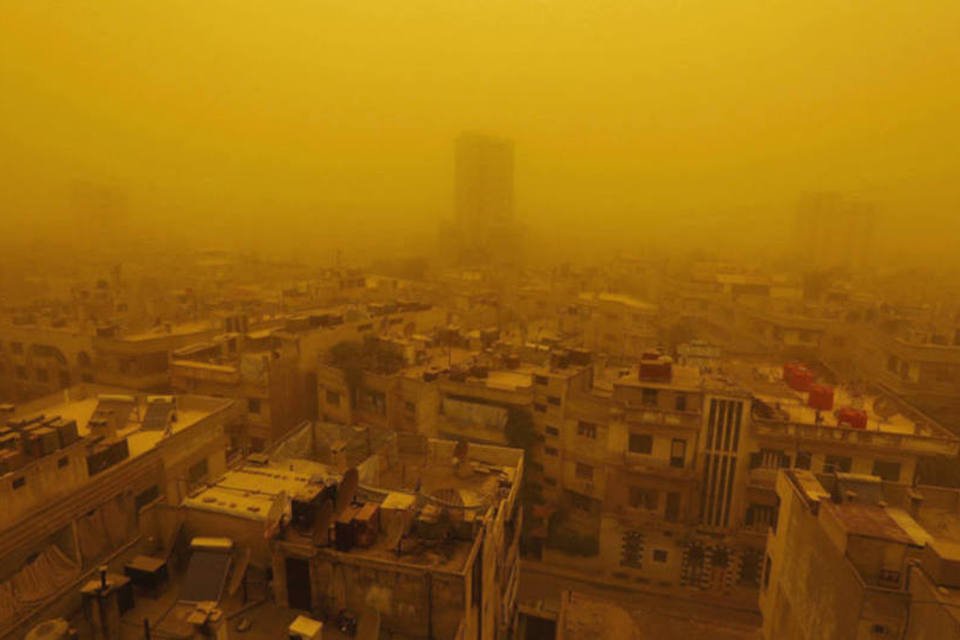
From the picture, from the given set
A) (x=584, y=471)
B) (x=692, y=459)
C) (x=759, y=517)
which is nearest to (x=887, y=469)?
(x=759, y=517)

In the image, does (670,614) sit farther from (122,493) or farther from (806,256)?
(806,256)

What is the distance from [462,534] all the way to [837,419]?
1745cm

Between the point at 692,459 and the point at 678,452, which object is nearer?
the point at 692,459

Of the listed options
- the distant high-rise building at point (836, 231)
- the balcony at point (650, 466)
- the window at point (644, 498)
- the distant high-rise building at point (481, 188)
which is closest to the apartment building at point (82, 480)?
the balcony at point (650, 466)

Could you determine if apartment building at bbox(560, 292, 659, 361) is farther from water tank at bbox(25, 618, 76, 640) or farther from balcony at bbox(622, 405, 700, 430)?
water tank at bbox(25, 618, 76, 640)

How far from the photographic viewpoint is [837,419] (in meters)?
20.8

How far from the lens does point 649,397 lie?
20609mm

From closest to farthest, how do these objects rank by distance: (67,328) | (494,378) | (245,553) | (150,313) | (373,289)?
1. (245,553)
2. (494,378)
3. (67,328)
4. (150,313)
5. (373,289)

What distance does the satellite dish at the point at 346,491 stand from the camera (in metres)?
10.6

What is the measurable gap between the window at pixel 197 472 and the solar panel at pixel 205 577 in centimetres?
773

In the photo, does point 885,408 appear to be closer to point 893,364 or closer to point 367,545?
point 893,364

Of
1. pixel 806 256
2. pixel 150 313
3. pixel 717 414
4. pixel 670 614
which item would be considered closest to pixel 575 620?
pixel 670 614

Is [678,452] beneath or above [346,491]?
beneath

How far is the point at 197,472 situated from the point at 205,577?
8.55 metres
